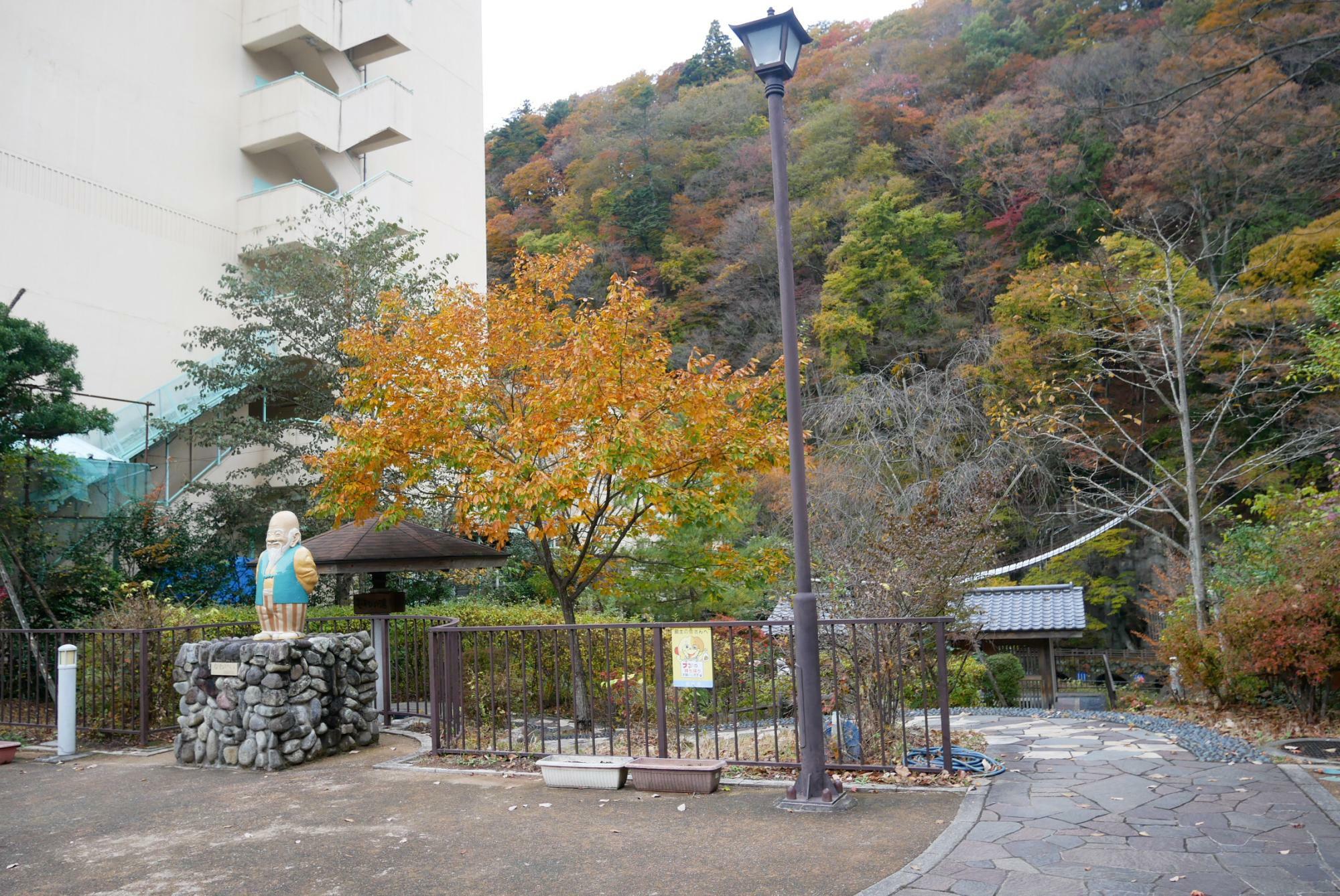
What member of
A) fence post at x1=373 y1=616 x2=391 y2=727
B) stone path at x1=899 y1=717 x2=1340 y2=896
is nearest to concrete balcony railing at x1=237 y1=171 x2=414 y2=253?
fence post at x1=373 y1=616 x2=391 y2=727

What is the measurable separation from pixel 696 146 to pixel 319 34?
16222 millimetres

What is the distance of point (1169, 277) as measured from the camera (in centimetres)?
1246

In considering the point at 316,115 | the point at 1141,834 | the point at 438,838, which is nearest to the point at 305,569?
the point at 438,838

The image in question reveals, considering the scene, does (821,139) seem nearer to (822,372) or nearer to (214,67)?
(822,372)

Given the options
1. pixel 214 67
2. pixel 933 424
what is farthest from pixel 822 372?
pixel 214 67

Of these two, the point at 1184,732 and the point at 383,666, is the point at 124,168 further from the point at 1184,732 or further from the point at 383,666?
the point at 1184,732

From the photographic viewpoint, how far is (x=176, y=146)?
21875mm

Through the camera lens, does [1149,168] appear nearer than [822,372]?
Yes

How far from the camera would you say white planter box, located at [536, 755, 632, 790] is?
22.3 feet

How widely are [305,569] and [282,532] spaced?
16.7 inches

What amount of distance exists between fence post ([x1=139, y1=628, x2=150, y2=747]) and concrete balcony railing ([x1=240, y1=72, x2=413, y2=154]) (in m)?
17.4

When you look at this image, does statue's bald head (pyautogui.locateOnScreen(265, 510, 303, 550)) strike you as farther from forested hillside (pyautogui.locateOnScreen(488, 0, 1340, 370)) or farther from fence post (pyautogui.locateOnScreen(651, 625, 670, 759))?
forested hillside (pyautogui.locateOnScreen(488, 0, 1340, 370))

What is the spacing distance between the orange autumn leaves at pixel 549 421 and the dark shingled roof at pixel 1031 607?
9990 mm

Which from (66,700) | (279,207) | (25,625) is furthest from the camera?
(279,207)
